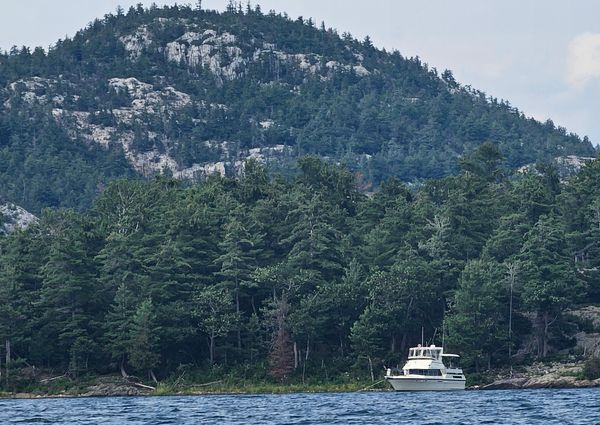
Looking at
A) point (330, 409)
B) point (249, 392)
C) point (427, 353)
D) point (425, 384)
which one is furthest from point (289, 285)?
point (330, 409)

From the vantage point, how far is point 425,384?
368ft

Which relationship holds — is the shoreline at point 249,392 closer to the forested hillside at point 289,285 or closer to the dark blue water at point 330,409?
the forested hillside at point 289,285

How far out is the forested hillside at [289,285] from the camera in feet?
393

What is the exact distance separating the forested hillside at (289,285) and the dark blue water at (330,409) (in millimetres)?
11522

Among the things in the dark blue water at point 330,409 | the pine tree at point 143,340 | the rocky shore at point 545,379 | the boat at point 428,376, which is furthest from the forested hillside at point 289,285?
the dark blue water at point 330,409

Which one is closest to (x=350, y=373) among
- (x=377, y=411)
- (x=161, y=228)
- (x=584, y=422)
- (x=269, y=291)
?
(x=269, y=291)

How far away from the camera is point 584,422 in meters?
70.3

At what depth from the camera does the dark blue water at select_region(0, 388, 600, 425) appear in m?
75.9

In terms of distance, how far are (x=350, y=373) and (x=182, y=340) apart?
15564 mm

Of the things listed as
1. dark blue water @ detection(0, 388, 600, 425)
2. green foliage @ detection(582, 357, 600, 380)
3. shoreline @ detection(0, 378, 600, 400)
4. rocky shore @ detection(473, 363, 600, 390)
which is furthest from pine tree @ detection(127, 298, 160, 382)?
green foliage @ detection(582, 357, 600, 380)

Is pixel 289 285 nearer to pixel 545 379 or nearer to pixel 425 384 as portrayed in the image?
pixel 425 384

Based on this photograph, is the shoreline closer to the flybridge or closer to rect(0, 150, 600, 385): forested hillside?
rect(0, 150, 600, 385): forested hillside

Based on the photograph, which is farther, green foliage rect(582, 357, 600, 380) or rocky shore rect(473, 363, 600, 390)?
rocky shore rect(473, 363, 600, 390)

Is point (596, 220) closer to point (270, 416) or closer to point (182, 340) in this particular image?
point (182, 340)
